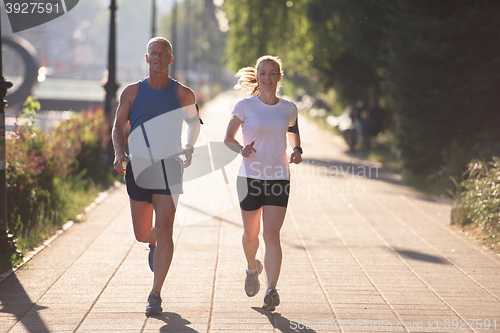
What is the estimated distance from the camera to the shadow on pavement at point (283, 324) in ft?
14.7

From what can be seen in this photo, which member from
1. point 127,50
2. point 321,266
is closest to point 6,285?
point 321,266

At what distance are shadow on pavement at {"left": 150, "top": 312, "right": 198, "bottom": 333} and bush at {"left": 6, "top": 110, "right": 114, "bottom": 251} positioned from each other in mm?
2671

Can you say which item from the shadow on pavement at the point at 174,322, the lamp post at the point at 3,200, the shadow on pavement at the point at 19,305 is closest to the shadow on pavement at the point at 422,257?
the shadow on pavement at the point at 174,322

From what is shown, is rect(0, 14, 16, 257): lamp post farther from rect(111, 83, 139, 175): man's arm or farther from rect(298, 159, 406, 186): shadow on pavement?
rect(298, 159, 406, 186): shadow on pavement

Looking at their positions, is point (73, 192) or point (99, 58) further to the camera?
point (99, 58)

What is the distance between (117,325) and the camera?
4531 millimetres

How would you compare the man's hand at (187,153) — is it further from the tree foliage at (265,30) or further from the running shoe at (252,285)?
the tree foliage at (265,30)

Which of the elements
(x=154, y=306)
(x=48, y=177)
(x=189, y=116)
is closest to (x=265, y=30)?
(x=48, y=177)

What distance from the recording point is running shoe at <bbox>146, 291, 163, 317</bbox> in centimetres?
475

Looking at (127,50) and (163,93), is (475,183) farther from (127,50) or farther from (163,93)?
(127,50)

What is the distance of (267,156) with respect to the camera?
192 inches

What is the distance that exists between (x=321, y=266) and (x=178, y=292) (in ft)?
5.54

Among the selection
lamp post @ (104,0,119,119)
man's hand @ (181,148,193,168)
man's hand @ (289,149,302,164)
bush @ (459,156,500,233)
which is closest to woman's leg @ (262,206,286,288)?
man's hand @ (289,149,302,164)

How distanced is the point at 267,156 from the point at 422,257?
2896mm
